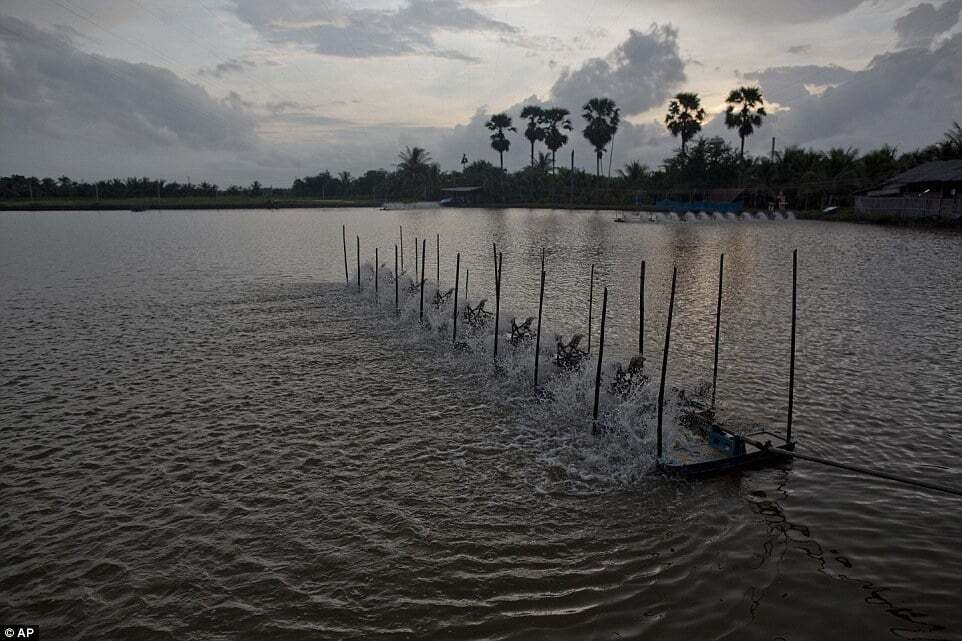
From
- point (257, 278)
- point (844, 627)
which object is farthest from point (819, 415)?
point (257, 278)

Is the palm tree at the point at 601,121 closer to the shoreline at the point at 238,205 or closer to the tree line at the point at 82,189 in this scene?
the shoreline at the point at 238,205

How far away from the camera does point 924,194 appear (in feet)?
185

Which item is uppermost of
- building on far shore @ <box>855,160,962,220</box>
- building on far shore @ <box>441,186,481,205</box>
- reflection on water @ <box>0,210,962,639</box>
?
building on far shore @ <box>441,186,481,205</box>

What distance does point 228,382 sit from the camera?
16.2 m

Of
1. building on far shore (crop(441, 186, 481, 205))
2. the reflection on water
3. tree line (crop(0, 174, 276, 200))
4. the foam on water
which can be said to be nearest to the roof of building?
the reflection on water

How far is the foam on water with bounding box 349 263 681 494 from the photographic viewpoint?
11.0 meters

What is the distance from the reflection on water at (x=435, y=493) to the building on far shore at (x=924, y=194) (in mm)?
39692

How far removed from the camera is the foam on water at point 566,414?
435 inches

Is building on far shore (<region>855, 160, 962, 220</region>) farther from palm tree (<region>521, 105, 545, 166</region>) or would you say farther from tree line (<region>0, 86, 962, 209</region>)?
palm tree (<region>521, 105, 545, 166</region>)

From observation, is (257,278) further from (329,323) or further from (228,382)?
(228,382)

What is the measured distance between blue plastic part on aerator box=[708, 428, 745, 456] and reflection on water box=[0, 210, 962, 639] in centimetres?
59

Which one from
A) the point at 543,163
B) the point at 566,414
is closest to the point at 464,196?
the point at 543,163

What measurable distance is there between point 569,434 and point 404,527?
4797 millimetres

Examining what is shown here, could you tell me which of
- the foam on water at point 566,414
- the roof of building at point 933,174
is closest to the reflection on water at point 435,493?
the foam on water at point 566,414
